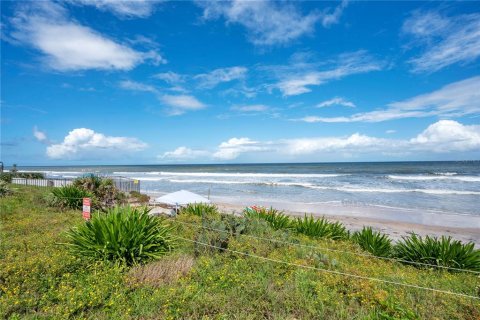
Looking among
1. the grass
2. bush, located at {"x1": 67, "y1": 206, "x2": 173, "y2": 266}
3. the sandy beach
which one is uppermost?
bush, located at {"x1": 67, "y1": 206, "x2": 173, "y2": 266}

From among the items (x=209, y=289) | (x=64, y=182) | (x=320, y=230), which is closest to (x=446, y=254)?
(x=320, y=230)

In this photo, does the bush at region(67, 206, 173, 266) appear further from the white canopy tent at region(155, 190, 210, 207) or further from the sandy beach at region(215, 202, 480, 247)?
the sandy beach at region(215, 202, 480, 247)

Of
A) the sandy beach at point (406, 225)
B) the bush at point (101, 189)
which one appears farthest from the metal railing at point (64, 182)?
the sandy beach at point (406, 225)

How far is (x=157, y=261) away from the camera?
5.73 meters

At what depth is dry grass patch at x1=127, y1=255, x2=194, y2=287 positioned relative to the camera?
193 inches

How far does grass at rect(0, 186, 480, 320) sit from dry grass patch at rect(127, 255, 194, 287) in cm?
2

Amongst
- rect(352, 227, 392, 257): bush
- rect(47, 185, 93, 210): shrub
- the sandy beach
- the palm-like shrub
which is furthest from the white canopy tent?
the palm-like shrub

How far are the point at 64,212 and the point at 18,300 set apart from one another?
7.84m

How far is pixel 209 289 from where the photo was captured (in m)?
4.63

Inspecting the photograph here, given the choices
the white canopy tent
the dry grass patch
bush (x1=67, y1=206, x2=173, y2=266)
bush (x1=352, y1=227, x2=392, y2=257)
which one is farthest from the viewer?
the white canopy tent

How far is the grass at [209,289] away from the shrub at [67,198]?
219 inches

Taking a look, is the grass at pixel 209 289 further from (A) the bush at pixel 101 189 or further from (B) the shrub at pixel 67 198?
(A) the bush at pixel 101 189

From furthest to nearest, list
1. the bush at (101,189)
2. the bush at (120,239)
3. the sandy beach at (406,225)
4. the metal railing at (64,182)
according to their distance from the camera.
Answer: the metal railing at (64,182)
the sandy beach at (406,225)
the bush at (101,189)
the bush at (120,239)

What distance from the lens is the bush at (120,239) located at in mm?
5738
